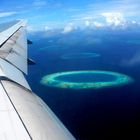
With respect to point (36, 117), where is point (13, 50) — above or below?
above

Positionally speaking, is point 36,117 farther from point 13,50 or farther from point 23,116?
point 13,50

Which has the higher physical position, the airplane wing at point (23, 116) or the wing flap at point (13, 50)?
the wing flap at point (13, 50)

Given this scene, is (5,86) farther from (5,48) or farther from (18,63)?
(5,48)

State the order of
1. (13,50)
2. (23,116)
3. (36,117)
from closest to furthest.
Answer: (23,116) → (36,117) → (13,50)

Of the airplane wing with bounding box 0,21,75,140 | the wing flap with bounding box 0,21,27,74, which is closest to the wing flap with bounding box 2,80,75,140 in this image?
the airplane wing with bounding box 0,21,75,140

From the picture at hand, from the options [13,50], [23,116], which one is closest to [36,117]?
[23,116]

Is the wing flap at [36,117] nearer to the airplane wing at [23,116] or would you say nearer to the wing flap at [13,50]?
the airplane wing at [23,116]

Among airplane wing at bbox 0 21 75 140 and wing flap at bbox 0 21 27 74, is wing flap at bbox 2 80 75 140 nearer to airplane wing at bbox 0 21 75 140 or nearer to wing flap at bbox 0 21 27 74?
airplane wing at bbox 0 21 75 140

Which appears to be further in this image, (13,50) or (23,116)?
(13,50)

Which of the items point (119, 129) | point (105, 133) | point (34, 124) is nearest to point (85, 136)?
point (105, 133)

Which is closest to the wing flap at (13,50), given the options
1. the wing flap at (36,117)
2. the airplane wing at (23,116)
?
the airplane wing at (23,116)

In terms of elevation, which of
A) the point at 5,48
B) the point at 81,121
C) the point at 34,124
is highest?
the point at 5,48
